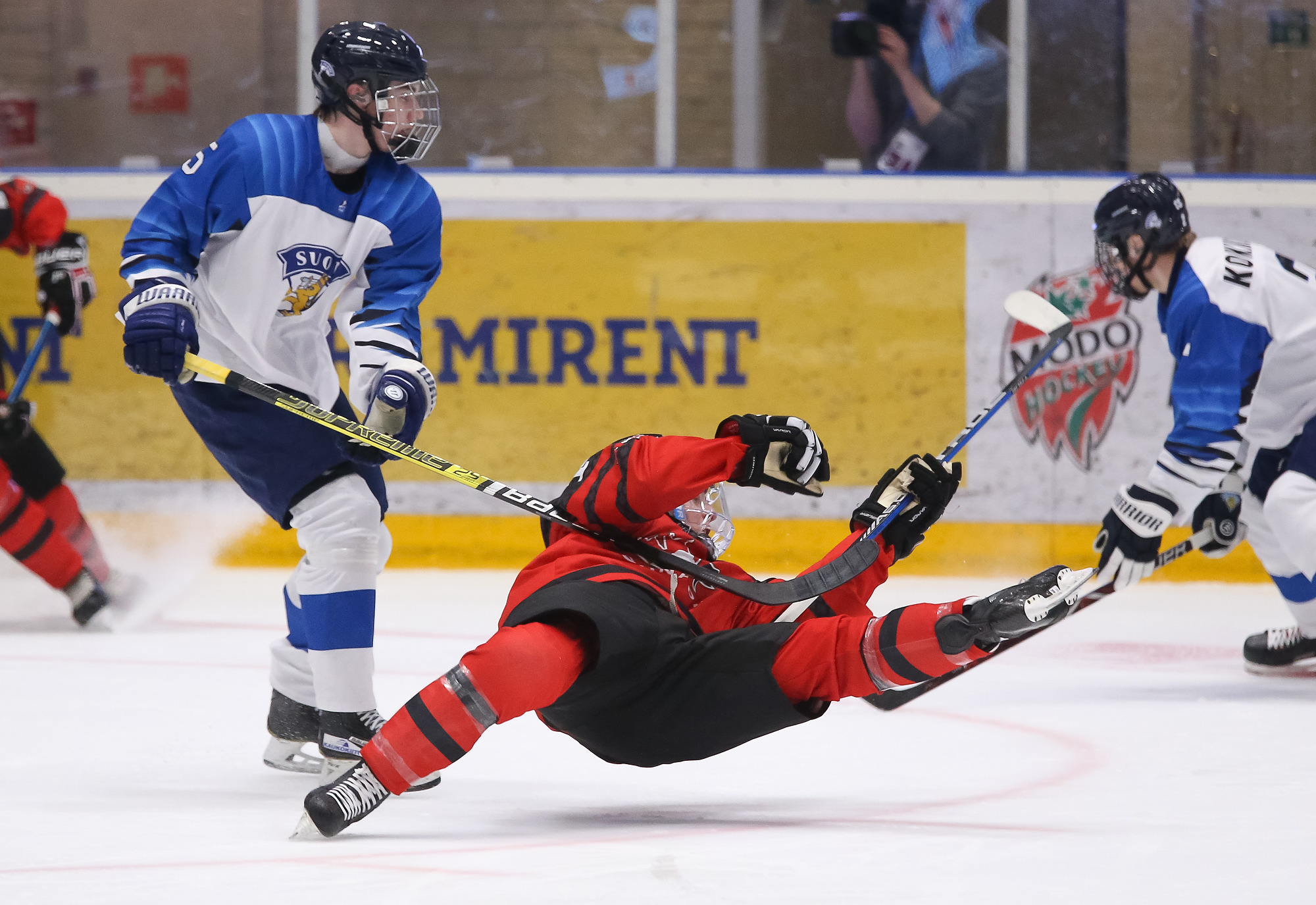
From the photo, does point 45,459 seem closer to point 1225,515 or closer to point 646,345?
point 646,345

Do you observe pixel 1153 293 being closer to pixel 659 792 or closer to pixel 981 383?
pixel 981 383

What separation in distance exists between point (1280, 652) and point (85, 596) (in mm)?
2908

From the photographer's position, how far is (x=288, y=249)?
2580mm

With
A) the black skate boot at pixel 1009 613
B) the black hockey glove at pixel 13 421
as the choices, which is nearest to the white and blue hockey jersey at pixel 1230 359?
the black skate boot at pixel 1009 613

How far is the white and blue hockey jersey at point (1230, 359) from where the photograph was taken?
10.5ft

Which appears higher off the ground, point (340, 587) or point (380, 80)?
point (380, 80)

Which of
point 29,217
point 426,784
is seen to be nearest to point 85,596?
point 29,217

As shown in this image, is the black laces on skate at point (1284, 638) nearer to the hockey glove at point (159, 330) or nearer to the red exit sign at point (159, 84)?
the hockey glove at point (159, 330)

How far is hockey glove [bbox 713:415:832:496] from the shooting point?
2217 millimetres

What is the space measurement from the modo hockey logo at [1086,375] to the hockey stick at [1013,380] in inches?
70.3

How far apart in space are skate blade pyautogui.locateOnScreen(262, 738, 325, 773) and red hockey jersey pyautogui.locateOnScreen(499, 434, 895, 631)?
23.6 inches

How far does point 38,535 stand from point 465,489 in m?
1.34

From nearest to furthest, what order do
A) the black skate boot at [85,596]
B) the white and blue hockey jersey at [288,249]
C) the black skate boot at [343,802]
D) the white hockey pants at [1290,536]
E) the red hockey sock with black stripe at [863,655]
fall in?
the black skate boot at [343,802], the red hockey sock with black stripe at [863,655], the white and blue hockey jersey at [288,249], the white hockey pants at [1290,536], the black skate boot at [85,596]

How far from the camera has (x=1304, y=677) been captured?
11.6 feet
